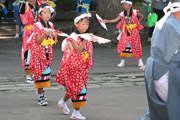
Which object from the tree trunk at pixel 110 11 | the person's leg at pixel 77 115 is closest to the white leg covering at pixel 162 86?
the person's leg at pixel 77 115

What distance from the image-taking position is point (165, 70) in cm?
555

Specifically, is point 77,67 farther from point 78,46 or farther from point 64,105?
point 64,105

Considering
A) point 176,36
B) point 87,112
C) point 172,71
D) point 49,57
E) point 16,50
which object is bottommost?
point 16,50

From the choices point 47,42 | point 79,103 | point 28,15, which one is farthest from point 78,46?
point 28,15

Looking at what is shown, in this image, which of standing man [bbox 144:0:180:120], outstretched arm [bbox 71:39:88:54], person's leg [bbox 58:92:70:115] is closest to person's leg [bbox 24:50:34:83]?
person's leg [bbox 58:92:70:115]

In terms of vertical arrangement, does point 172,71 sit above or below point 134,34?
above

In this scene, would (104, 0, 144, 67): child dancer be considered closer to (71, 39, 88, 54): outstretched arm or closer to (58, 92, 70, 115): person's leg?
(58, 92, 70, 115): person's leg

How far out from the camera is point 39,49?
8078 millimetres

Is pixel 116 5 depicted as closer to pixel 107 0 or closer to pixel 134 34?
pixel 107 0

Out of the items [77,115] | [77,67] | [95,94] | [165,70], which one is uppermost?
[165,70]

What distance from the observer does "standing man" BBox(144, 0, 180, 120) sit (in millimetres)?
5504

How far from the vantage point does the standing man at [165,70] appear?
217 inches

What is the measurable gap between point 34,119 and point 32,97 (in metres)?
1.64

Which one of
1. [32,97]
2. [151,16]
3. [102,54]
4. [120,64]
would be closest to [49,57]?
[32,97]
